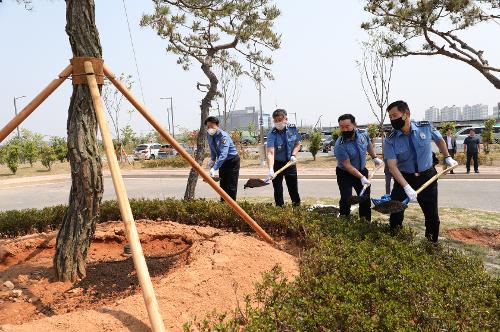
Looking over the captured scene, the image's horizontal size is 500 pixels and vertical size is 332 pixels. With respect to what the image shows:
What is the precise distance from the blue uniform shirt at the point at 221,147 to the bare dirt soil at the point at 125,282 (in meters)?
1.49

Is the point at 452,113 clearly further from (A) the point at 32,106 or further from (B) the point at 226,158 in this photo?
(A) the point at 32,106

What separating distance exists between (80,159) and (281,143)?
10.7 ft

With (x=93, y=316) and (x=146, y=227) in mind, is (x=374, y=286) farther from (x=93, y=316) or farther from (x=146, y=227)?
(x=146, y=227)

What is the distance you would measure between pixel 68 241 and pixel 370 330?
2.34 meters

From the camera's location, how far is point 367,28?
6941mm

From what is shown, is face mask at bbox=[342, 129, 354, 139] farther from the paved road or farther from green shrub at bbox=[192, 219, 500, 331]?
the paved road

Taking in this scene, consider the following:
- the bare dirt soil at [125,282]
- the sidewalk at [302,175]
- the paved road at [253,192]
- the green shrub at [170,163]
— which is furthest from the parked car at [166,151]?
the bare dirt soil at [125,282]

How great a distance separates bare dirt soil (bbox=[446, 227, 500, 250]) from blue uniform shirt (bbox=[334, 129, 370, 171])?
5.19 ft

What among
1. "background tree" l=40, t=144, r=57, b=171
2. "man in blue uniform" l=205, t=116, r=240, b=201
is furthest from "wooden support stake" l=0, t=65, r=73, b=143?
"background tree" l=40, t=144, r=57, b=171

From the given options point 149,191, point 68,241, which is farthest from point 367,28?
point 149,191

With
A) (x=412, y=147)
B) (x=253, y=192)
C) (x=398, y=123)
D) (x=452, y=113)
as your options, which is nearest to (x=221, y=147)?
(x=398, y=123)

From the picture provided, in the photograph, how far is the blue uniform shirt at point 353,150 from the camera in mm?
5301

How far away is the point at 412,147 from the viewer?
4.54 m

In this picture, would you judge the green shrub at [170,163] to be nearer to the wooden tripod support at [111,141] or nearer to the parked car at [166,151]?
the parked car at [166,151]
